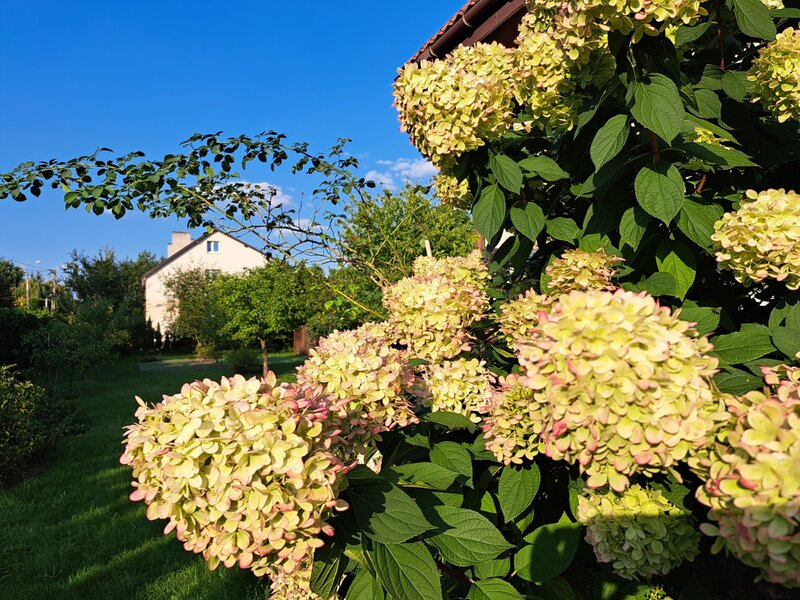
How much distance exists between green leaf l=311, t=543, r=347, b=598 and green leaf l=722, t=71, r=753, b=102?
1.85 metres

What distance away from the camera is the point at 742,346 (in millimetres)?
1384

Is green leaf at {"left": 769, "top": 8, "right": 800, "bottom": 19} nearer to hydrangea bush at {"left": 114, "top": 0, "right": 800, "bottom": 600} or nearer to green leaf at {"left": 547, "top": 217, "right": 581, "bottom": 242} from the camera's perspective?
hydrangea bush at {"left": 114, "top": 0, "right": 800, "bottom": 600}

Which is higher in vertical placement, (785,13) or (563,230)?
(785,13)

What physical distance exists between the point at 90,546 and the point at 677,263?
5.12m

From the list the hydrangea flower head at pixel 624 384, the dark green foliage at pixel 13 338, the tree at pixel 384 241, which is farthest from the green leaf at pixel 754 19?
the dark green foliage at pixel 13 338

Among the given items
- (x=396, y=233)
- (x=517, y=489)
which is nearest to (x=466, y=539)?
(x=517, y=489)

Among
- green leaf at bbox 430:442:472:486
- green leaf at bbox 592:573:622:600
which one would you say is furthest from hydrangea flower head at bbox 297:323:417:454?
green leaf at bbox 592:573:622:600

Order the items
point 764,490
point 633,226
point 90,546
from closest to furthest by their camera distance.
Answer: point 764,490 → point 633,226 → point 90,546

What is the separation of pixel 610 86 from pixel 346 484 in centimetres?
130

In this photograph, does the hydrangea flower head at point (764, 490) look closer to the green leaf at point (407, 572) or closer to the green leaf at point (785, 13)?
the green leaf at point (407, 572)

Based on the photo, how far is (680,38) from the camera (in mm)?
1736

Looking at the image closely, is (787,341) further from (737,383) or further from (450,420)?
(450,420)

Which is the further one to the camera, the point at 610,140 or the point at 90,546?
the point at 90,546

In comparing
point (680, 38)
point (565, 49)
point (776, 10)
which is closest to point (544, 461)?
point (565, 49)
